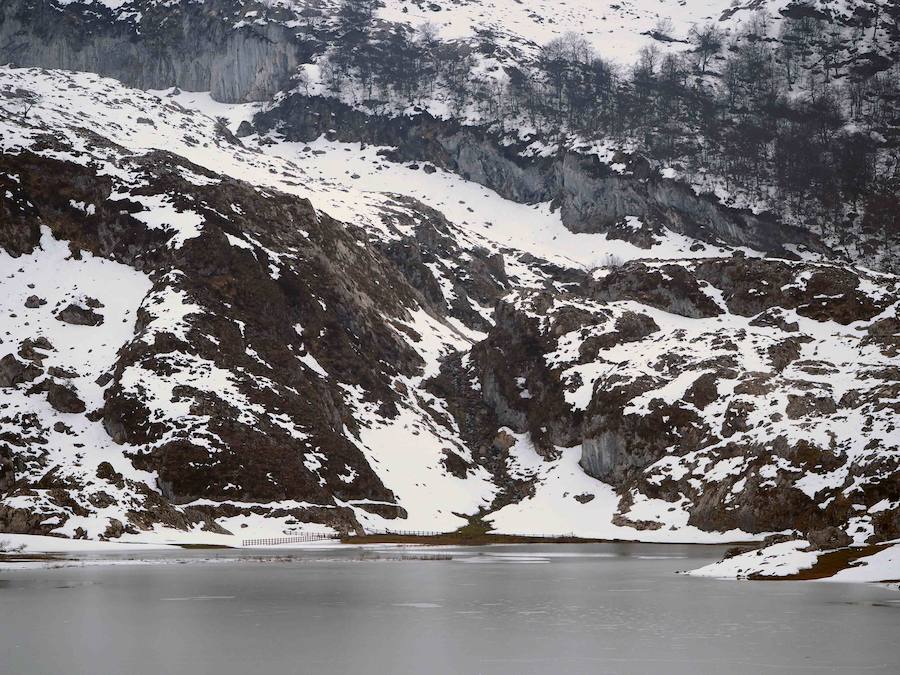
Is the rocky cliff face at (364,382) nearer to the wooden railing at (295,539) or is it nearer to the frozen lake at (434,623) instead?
the wooden railing at (295,539)

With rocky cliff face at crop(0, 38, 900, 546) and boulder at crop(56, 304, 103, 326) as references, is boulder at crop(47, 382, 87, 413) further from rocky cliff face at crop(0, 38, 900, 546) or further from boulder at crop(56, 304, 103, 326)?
boulder at crop(56, 304, 103, 326)

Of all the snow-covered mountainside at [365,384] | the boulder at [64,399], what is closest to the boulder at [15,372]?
the snow-covered mountainside at [365,384]

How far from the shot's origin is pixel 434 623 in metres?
37.2

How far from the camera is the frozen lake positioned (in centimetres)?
2803

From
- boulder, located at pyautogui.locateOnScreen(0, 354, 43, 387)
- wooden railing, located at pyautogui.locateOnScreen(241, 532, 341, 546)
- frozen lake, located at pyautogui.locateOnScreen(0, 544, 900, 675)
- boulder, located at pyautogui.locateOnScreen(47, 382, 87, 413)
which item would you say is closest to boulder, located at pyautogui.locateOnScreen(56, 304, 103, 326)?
boulder, located at pyautogui.locateOnScreen(0, 354, 43, 387)

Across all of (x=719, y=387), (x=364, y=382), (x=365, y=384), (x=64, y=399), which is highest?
(x=364, y=382)

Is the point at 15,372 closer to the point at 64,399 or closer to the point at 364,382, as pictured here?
the point at 64,399

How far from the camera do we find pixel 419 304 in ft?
652

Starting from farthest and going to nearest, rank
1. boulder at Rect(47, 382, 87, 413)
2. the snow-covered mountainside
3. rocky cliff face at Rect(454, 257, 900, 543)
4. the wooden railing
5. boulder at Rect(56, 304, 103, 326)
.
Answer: boulder at Rect(56, 304, 103, 326) < boulder at Rect(47, 382, 87, 413) < the snow-covered mountainside < rocky cliff face at Rect(454, 257, 900, 543) < the wooden railing

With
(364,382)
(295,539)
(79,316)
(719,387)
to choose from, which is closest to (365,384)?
(364,382)

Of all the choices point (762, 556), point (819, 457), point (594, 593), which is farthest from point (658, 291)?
point (594, 593)

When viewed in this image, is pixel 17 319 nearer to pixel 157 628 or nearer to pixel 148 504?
pixel 148 504

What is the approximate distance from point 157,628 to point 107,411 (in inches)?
3589

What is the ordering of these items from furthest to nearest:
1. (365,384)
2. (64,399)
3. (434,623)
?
(365,384) < (64,399) < (434,623)
